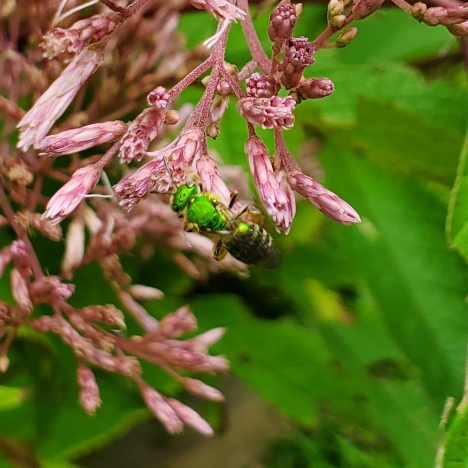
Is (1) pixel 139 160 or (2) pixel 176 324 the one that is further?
(2) pixel 176 324

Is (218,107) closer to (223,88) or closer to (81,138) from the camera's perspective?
(223,88)

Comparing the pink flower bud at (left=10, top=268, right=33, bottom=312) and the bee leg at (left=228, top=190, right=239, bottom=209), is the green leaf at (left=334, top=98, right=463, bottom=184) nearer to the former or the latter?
the bee leg at (left=228, top=190, right=239, bottom=209)

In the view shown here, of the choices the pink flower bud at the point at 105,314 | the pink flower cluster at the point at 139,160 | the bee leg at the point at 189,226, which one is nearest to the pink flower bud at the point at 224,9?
the pink flower cluster at the point at 139,160

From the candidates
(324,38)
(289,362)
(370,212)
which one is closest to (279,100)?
(324,38)

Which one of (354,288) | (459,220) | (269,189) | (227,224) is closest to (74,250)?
(227,224)

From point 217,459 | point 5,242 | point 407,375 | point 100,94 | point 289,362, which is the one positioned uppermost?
point 100,94

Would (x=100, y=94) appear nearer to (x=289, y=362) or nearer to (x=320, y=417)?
(x=289, y=362)
